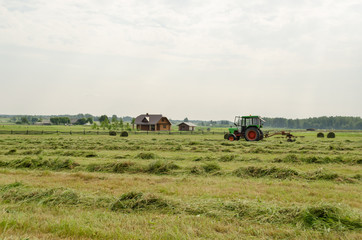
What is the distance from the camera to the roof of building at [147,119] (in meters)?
77.6

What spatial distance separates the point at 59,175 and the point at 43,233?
633cm

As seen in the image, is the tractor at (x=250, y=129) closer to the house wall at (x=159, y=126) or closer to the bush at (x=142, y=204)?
the bush at (x=142, y=204)

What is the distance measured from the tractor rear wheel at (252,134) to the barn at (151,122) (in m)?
48.9

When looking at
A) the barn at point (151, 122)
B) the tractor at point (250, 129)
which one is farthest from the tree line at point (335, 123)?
the tractor at point (250, 129)

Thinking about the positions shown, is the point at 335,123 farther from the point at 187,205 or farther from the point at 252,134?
the point at 187,205

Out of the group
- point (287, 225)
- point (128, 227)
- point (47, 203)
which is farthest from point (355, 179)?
point (47, 203)

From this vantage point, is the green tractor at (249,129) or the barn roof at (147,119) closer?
the green tractor at (249,129)

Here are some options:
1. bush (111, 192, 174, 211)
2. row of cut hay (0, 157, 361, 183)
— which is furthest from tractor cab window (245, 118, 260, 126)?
bush (111, 192, 174, 211)

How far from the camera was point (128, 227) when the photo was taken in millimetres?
5398

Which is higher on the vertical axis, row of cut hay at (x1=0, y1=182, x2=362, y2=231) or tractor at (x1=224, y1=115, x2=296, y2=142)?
tractor at (x1=224, y1=115, x2=296, y2=142)

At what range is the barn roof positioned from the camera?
77.6 metres

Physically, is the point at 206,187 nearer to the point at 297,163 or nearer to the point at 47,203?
the point at 47,203

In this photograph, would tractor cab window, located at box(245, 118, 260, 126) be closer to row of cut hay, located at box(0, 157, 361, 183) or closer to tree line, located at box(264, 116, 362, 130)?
row of cut hay, located at box(0, 157, 361, 183)

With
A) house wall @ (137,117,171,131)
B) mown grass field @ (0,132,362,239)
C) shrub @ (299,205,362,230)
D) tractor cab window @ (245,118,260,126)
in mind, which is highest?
tractor cab window @ (245,118,260,126)
